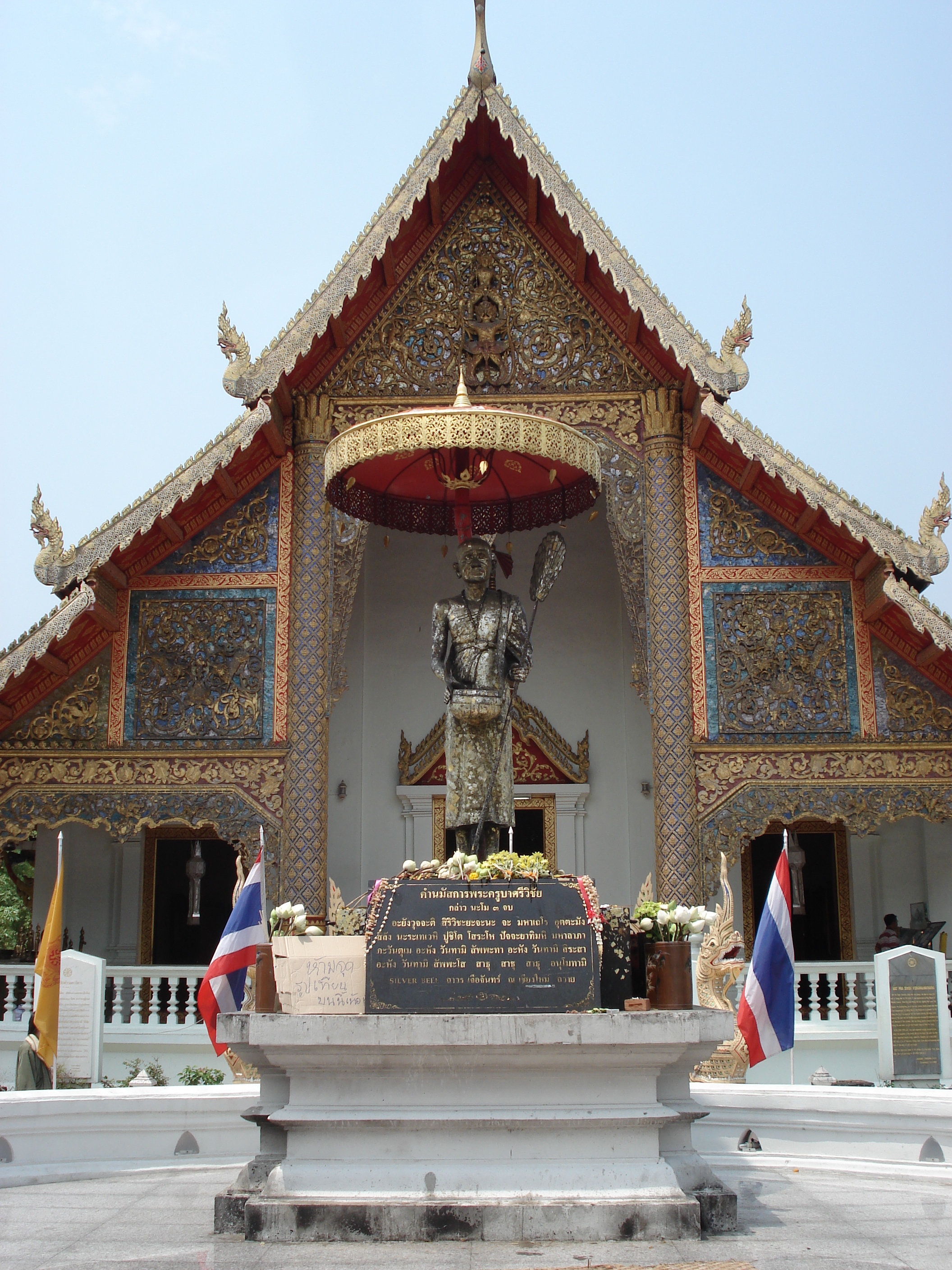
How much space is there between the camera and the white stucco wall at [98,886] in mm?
11422

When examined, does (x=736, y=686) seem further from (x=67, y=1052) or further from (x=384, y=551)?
(x=67, y=1052)

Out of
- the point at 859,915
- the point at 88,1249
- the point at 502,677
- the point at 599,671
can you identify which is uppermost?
the point at 599,671

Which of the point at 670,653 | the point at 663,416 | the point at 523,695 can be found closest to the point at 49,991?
the point at 670,653

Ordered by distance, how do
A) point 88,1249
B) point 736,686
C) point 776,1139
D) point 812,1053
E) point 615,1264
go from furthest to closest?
point 736,686
point 812,1053
point 776,1139
point 88,1249
point 615,1264

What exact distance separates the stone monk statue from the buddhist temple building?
3261 millimetres

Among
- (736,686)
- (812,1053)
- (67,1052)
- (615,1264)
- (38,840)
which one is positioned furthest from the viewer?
(38,840)

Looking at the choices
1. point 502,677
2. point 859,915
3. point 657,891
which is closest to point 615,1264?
point 502,677

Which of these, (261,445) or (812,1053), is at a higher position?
(261,445)

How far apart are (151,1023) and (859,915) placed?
6.00m

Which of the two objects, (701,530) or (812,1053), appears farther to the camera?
(701,530)

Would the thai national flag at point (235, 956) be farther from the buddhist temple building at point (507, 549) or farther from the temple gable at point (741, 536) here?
the temple gable at point (741, 536)

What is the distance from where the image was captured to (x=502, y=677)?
6340mm

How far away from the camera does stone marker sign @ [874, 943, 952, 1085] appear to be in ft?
27.7

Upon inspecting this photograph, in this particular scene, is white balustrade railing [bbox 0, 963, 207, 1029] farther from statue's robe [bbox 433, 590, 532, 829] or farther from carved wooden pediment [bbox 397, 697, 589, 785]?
statue's robe [bbox 433, 590, 532, 829]
